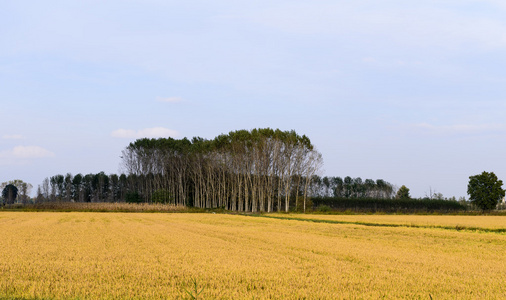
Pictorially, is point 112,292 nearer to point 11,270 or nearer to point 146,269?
point 146,269

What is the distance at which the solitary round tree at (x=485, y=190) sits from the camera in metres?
110

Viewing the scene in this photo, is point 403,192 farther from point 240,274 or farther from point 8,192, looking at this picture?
point 240,274

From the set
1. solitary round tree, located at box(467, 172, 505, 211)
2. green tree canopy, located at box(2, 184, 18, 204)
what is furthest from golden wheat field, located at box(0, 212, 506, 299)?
green tree canopy, located at box(2, 184, 18, 204)

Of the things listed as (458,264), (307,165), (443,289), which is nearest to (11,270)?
(443,289)

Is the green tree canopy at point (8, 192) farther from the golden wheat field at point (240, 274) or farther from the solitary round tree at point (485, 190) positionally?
the golden wheat field at point (240, 274)

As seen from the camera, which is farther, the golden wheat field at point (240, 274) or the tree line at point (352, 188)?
the tree line at point (352, 188)

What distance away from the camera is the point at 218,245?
61.2 feet

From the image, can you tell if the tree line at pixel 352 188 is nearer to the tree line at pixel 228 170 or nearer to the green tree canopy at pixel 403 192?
the green tree canopy at pixel 403 192

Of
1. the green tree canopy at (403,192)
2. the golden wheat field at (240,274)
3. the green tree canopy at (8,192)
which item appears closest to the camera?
the golden wheat field at (240,274)

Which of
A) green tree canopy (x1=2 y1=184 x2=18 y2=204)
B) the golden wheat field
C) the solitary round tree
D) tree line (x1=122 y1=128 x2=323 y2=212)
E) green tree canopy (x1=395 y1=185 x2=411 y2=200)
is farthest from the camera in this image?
green tree canopy (x1=2 y1=184 x2=18 y2=204)

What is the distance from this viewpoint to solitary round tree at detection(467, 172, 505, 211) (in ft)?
362

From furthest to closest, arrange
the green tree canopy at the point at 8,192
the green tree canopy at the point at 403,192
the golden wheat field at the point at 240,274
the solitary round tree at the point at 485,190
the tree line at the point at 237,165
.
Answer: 1. the green tree canopy at the point at 8,192
2. the green tree canopy at the point at 403,192
3. the solitary round tree at the point at 485,190
4. the tree line at the point at 237,165
5. the golden wheat field at the point at 240,274

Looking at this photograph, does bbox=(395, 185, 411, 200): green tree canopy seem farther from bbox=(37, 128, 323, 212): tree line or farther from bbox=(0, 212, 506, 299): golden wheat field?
bbox=(0, 212, 506, 299): golden wheat field

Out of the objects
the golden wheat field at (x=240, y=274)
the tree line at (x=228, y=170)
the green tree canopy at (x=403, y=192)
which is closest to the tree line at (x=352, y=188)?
the green tree canopy at (x=403, y=192)
